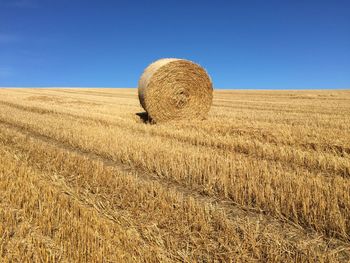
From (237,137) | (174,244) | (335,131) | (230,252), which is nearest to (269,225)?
(230,252)

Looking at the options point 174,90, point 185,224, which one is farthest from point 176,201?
point 174,90

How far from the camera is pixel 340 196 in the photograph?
4.21 m

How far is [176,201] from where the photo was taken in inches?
166

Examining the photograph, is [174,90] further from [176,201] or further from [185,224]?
[185,224]

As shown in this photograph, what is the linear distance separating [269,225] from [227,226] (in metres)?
0.48

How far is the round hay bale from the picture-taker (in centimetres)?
1116

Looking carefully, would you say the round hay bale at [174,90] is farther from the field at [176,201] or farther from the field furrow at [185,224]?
the field furrow at [185,224]

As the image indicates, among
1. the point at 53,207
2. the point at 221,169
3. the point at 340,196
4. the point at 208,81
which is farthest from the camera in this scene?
the point at 208,81

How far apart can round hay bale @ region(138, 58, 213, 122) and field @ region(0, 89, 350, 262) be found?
12.1 feet

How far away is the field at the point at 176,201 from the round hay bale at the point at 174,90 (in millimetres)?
3673

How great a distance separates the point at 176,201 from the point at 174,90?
24.7ft

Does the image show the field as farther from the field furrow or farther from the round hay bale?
the round hay bale

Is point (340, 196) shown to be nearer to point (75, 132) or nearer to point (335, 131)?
point (335, 131)

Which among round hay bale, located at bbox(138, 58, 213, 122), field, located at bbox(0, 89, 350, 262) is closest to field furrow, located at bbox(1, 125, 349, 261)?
field, located at bbox(0, 89, 350, 262)
